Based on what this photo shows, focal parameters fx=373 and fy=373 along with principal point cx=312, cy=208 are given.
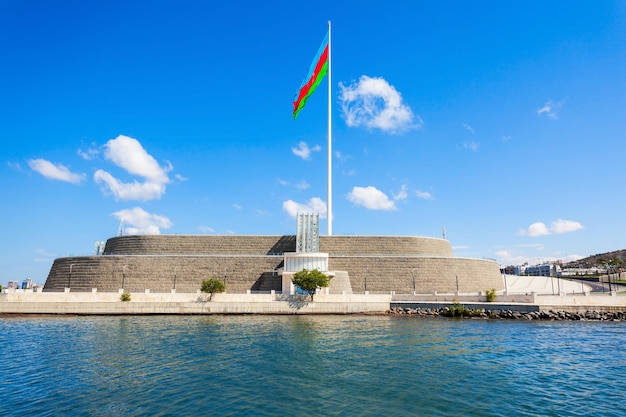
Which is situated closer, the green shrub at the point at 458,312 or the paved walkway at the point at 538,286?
the green shrub at the point at 458,312

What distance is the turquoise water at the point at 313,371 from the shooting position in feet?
48.5

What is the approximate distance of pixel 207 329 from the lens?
33.6m

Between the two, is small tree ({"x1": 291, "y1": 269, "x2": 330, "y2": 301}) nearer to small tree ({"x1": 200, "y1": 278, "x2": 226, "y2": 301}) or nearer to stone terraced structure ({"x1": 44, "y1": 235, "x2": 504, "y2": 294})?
small tree ({"x1": 200, "y1": 278, "x2": 226, "y2": 301})

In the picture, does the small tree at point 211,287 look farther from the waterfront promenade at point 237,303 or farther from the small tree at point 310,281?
the small tree at point 310,281

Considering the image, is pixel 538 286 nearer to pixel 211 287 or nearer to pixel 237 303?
pixel 237 303

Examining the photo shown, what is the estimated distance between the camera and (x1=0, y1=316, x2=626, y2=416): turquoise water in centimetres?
1478

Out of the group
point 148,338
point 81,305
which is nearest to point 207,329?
point 148,338

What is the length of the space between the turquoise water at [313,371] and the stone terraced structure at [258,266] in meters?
25.3

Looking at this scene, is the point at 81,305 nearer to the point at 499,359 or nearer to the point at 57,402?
the point at 57,402

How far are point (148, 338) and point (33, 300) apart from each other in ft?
85.0

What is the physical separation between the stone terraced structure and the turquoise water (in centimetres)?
2527

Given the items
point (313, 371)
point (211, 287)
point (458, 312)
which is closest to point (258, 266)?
point (211, 287)

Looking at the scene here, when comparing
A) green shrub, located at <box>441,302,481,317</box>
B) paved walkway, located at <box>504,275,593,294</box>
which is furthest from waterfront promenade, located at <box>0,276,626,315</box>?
paved walkway, located at <box>504,275,593,294</box>

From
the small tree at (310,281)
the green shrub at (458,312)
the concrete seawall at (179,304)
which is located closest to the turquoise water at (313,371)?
the green shrub at (458,312)
